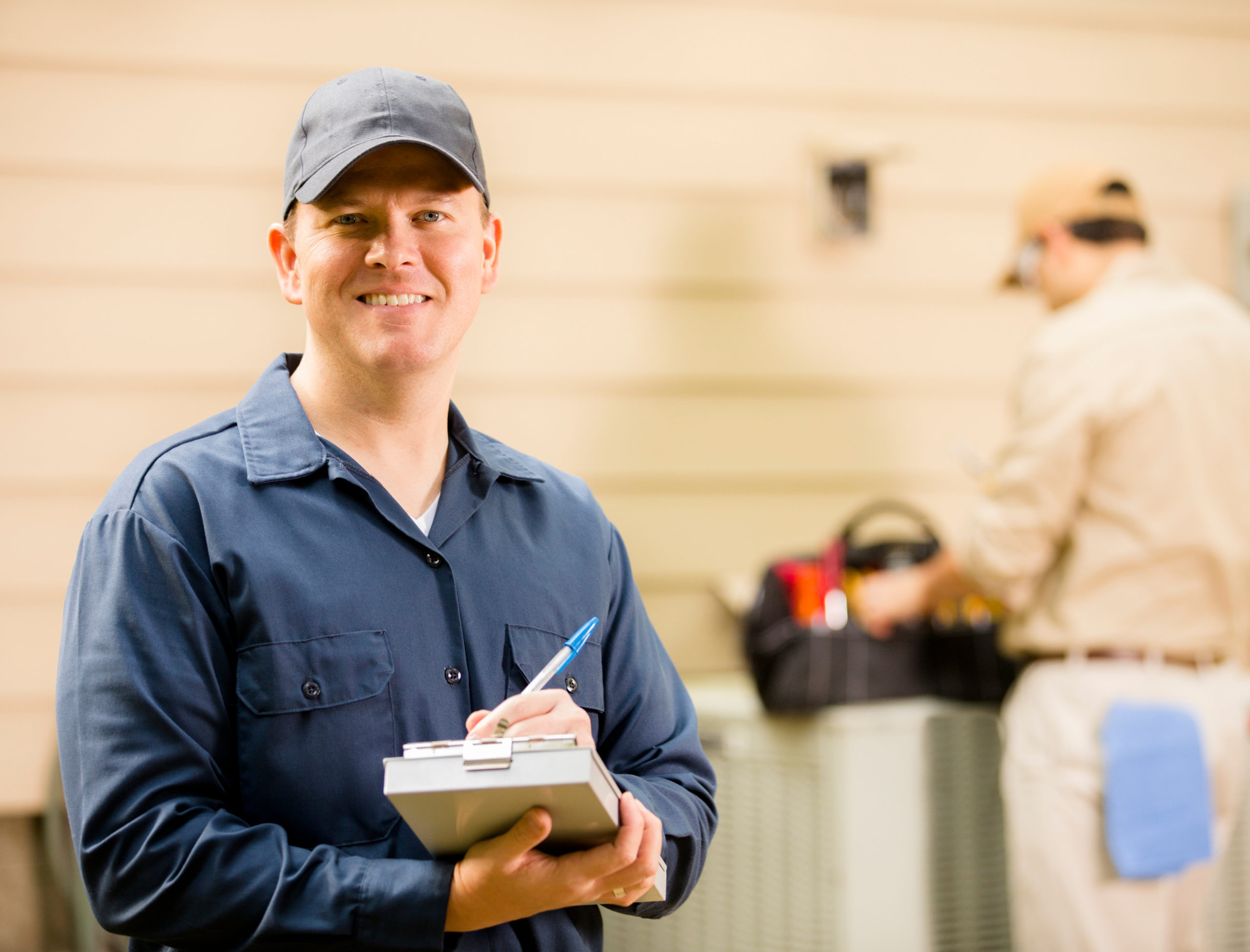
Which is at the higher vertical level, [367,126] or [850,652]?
[367,126]

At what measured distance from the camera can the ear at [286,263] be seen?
1.20 meters

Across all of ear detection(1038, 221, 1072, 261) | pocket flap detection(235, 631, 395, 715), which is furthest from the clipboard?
ear detection(1038, 221, 1072, 261)

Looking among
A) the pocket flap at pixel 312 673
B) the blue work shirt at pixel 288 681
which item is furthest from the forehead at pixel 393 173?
the pocket flap at pixel 312 673

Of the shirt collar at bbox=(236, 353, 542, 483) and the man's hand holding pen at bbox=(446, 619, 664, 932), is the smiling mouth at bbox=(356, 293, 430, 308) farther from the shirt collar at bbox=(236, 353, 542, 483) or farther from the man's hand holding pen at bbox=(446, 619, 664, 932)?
the man's hand holding pen at bbox=(446, 619, 664, 932)

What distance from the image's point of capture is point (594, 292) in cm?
308

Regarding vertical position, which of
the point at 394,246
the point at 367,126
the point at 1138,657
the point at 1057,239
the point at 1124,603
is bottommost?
the point at 1138,657

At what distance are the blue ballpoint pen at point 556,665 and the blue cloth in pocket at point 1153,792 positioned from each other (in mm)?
1598

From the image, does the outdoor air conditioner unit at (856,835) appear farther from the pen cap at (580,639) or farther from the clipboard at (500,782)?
the clipboard at (500,782)

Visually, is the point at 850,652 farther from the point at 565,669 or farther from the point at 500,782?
the point at 500,782

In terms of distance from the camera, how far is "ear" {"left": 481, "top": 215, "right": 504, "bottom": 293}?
4.17 ft

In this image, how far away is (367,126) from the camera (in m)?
1.08

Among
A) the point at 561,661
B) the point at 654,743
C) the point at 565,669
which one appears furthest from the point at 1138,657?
the point at 561,661

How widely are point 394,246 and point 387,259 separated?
18mm

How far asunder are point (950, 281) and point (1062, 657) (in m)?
1.24
